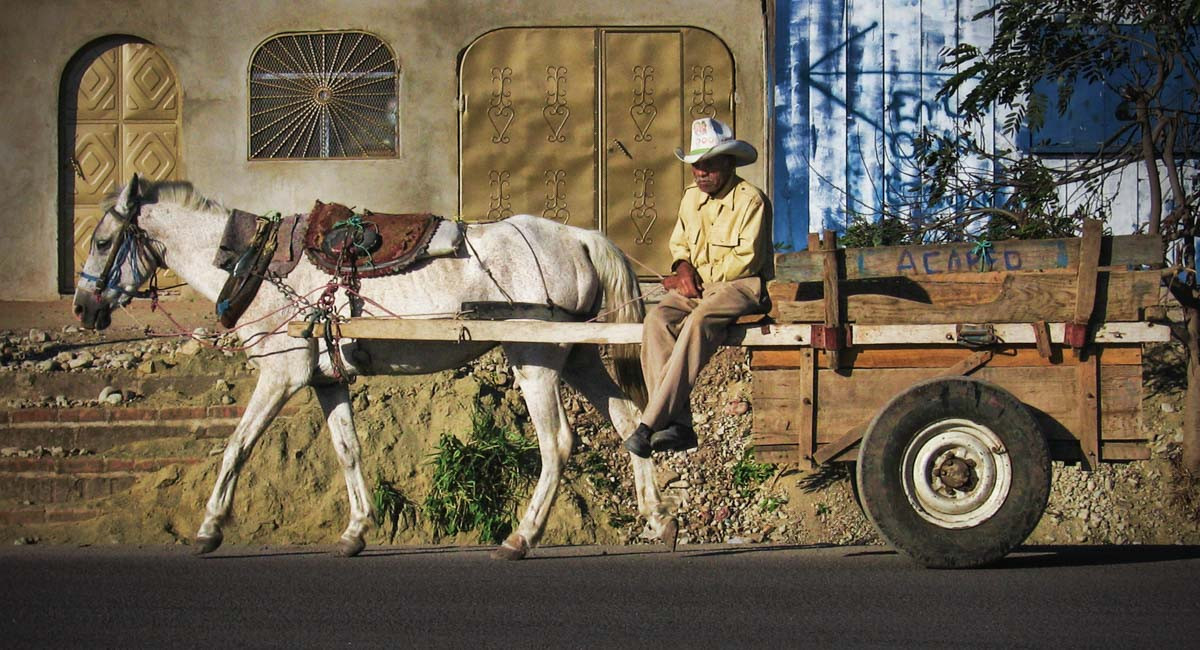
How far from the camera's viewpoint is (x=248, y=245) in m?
8.43

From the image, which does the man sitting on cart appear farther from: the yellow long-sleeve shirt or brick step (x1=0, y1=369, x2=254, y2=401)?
brick step (x1=0, y1=369, x2=254, y2=401)

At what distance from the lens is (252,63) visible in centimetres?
1348

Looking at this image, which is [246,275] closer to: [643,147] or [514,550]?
[514,550]

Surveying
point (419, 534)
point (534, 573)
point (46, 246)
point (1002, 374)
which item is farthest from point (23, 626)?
point (46, 246)

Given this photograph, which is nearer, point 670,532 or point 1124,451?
point 1124,451

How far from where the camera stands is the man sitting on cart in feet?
23.9

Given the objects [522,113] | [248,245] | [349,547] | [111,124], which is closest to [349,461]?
[349,547]

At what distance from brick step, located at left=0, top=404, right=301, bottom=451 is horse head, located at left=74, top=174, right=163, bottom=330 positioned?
2076 mm

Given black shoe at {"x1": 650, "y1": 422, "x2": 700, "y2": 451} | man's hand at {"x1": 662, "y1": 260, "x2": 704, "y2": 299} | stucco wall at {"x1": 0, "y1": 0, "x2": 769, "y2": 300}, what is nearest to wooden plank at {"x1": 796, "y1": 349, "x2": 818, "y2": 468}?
black shoe at {"x1": 650, "y1": 422, "x2": 700, "y2": 451}

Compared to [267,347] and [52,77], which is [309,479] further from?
[52,77]

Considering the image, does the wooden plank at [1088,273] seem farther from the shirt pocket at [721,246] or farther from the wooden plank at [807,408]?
the shirt pocket at [721,246]

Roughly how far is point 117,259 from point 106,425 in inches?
93.8

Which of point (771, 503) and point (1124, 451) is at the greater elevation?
point (1124, 451)

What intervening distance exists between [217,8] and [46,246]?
2768mm
